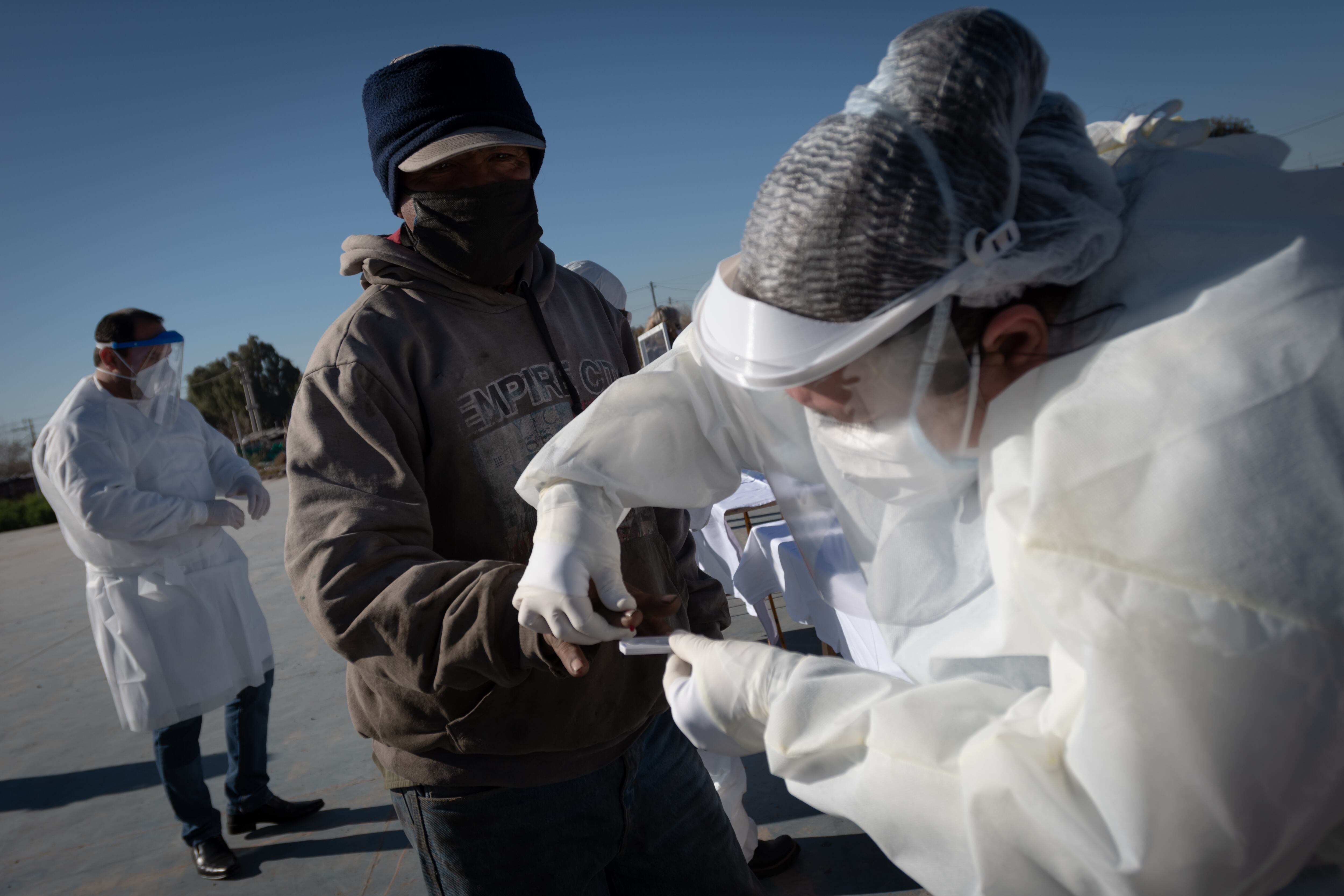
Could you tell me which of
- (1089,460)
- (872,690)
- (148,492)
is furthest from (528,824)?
(148,492)

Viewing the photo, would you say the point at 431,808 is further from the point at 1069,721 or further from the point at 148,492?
the point at 148,492

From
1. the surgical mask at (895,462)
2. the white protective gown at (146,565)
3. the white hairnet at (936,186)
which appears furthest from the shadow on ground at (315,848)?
the white hairnet at (936,186)

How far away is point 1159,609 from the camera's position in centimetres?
63

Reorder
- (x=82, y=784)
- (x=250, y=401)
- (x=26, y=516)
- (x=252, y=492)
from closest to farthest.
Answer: (x=252, y=492)
(x=82, y=784)
(x=26, y=516)
(x=250, y=401)

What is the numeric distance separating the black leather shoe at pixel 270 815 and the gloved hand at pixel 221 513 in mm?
1210

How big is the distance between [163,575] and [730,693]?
3.15m

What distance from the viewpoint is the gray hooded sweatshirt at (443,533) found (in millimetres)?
1191

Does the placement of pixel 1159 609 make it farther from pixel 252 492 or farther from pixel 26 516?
pixel 26 516

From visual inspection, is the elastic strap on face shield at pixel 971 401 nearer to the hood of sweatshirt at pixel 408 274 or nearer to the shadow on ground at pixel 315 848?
the hood of sweatshirt at pixel 408 274

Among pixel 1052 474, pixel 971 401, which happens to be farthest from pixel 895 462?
pixel 1052 474

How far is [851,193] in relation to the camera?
2.45ft

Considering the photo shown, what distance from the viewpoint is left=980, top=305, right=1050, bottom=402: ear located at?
791 millimetres

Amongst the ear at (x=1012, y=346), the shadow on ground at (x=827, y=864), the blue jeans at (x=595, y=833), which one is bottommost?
the shadow on ground at (x=827, y=864)

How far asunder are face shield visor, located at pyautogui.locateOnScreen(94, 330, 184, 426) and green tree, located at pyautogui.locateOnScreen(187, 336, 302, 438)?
4082cm
